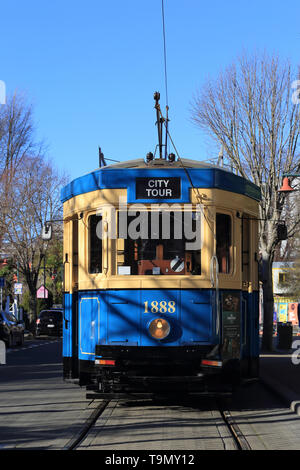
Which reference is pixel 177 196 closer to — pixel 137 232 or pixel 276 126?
pixel 137 232

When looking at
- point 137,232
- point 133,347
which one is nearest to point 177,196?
point 137,232

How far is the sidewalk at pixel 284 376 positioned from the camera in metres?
11.8

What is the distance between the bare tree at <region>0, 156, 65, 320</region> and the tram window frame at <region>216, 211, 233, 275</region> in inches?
1135

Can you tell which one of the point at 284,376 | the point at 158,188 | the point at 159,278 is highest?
the point at 158,188

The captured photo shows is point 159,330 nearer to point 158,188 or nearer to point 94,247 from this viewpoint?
point 94,247

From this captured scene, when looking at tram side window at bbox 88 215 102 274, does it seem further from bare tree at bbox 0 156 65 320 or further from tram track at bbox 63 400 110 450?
bare tree at bbox 0 156 65 320

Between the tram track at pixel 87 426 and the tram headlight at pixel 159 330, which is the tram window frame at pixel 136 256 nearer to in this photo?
the tram headlight at pixel 159 330

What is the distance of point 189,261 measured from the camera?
1029 cm

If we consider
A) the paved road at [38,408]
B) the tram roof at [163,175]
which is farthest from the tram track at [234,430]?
the tram roof at [163,175]

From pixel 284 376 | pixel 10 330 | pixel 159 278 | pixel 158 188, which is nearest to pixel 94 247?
pixel 159 278

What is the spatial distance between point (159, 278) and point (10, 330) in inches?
722

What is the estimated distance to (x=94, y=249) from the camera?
420 inches

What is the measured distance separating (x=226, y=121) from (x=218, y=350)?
16.4m

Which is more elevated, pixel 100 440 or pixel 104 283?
pixel 104 283
